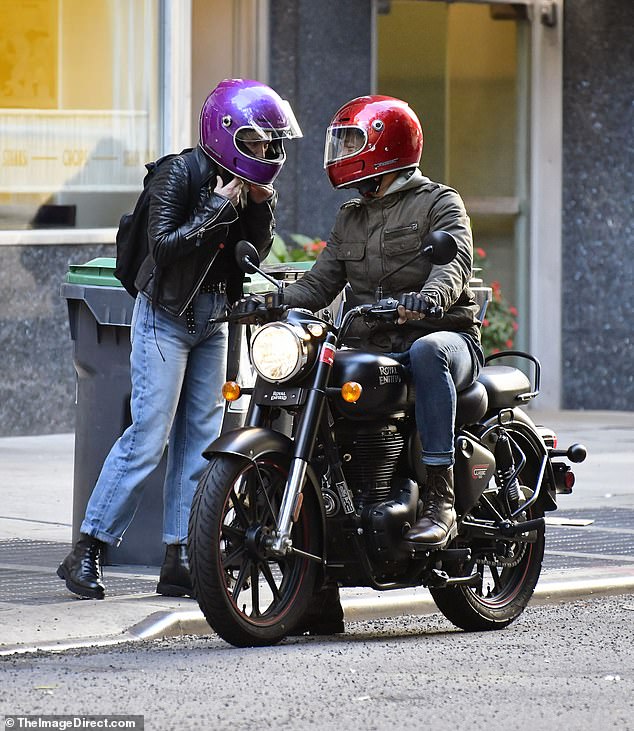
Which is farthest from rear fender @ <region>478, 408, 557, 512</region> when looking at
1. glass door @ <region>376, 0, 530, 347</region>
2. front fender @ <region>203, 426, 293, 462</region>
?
glass door @ <region>376, 0, 530, 347</region>

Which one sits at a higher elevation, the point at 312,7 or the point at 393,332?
the point at 312,7

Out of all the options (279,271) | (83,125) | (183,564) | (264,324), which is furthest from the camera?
(83,125)

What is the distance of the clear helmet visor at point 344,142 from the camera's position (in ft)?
20.2

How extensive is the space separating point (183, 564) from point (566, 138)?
344 inches

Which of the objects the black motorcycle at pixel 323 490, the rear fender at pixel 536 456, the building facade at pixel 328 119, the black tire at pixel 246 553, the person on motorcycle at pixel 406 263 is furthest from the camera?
the building facade at pixel 328 119

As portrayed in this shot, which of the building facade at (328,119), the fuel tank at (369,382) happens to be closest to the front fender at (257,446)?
the fuel tank at (369,382)

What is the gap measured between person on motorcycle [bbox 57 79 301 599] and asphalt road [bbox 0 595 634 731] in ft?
2.35

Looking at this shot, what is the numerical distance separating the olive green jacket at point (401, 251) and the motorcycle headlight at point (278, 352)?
1.55 ft

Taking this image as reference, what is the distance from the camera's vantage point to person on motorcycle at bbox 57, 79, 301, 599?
652 centimetres

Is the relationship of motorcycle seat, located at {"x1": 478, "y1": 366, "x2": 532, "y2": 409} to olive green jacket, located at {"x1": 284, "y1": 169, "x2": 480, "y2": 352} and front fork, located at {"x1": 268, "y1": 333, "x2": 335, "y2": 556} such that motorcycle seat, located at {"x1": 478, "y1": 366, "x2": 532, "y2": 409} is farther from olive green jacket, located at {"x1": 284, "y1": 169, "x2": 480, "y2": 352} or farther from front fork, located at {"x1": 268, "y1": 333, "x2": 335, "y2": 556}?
front fork, located at {"x1": 268, "y1": 333, "x2": 335, "y2": 556}

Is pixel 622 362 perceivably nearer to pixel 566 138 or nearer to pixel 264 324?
pixel 566 138

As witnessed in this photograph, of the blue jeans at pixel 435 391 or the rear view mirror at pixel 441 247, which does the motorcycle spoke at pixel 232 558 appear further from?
the rear view mirror at pixel 441 247

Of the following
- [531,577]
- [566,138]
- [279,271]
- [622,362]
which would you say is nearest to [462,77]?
[566,138]

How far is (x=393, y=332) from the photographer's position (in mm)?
6180
